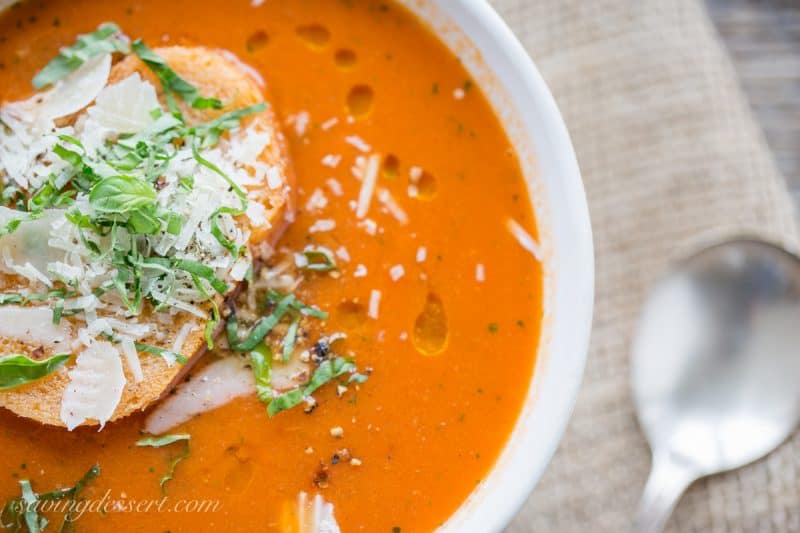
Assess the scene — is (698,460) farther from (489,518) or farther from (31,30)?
(31,30)

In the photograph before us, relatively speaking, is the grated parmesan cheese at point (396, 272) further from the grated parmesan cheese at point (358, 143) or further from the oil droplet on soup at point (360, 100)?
the oil droplet on soup at point (360, 100)

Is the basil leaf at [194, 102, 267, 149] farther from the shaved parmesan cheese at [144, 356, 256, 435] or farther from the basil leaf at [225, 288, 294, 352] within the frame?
the shaved parmesan cheese at [144, 356, 256, 435]

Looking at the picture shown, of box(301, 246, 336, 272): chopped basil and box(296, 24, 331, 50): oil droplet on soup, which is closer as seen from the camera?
box(301, 246, 336, 272): chopped basil

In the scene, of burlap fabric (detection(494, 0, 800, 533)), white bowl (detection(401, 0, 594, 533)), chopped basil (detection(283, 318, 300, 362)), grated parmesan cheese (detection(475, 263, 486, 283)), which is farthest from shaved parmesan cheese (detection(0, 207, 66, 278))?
burlap fabric (detection(494, 0, 800, 533))

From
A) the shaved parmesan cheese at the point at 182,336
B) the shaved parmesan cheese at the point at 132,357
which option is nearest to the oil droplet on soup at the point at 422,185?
the shaved parmesan cheese at the point at 182,336

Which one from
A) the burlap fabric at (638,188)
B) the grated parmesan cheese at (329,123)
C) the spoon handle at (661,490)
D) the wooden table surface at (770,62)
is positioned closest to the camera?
the grated parmesan cheese at (329,123)

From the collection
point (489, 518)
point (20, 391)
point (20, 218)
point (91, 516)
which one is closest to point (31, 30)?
point (20, 218)

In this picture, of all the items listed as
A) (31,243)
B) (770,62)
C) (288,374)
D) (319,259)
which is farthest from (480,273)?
(770,62)
